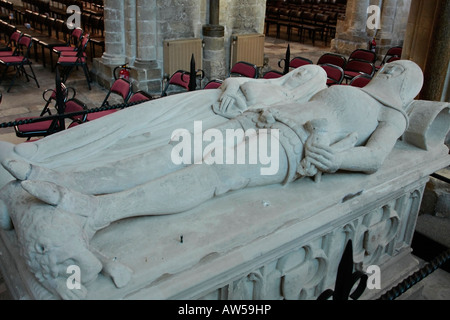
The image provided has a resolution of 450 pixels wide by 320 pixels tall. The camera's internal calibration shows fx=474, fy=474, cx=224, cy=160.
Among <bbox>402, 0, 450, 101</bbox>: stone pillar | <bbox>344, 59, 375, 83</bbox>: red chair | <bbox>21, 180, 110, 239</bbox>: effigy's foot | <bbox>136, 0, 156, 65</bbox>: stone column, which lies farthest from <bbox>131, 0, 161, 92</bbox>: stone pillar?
<bbox>21, 180, 110, 239</bbox>: effigy's foot

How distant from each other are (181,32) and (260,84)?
4274mm

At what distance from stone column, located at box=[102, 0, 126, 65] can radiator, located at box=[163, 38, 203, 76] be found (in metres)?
0.70

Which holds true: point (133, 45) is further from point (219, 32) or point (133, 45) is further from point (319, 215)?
point (319, 215)

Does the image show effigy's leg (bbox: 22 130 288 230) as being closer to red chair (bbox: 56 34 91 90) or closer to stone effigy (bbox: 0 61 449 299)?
stone effigy (bbox: 0 61 449 299)

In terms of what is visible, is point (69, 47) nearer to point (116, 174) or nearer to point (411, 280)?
point (116, 174)

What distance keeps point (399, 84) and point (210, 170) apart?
149 cm

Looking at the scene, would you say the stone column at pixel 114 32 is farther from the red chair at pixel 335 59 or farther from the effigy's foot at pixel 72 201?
the effigy's foot at pixel 72 201

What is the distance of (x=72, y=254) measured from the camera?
1.83 m

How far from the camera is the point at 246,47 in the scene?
784 centimetres

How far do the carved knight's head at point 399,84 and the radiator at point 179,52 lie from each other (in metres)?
4.35

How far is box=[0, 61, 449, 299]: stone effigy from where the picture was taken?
1895 mm

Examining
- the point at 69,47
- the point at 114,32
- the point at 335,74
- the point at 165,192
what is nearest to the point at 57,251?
the point at 165,192

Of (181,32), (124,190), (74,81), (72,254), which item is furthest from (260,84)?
(74,81)

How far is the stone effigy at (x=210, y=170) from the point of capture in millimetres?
1895
